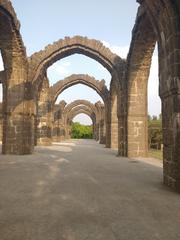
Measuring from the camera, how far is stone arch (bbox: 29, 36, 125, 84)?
40.1 feet

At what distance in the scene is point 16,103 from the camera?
1117 centimetres

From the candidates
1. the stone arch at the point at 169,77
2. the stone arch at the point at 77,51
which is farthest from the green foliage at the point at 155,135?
the stone arch at the point at 169,77

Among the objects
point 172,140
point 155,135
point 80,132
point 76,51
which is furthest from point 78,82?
point 80,132

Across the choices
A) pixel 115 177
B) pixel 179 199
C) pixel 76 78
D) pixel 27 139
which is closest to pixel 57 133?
pixel 76 78

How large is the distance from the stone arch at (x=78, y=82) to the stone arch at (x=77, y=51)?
6.84 meters

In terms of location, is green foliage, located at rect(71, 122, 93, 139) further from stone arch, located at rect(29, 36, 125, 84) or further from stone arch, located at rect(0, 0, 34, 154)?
stone arch, located at rect(0, 0, 34, 154)

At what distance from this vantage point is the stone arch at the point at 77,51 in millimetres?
12211

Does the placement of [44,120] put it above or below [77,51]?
below

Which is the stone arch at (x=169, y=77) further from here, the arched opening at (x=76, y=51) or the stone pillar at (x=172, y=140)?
the arched opening at (x=76, y=51)

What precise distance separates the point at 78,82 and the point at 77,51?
8.08 m

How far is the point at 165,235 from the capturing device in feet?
8.27

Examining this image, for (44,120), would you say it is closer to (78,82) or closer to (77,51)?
(78,82)

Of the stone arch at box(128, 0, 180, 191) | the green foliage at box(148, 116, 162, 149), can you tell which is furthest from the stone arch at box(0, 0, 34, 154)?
the green foliage at box(148, 116, 162, 149)

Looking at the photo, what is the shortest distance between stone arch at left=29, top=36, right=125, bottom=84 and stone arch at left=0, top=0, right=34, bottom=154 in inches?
38.5
